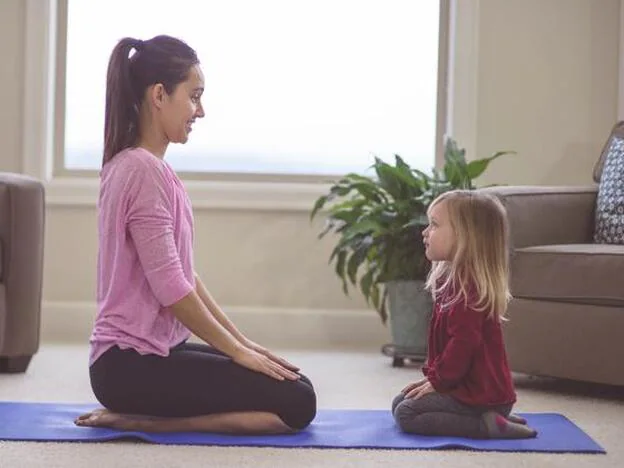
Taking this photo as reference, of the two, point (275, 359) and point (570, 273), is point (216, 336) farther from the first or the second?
point (570, 273)

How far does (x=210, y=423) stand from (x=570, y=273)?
3.87 ft

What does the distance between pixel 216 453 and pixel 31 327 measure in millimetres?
1313

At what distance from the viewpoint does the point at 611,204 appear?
11.3 feet

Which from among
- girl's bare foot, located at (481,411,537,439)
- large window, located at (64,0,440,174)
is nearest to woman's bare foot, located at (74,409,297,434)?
Answer: girl's bare foot, located at (481,411,537,439)

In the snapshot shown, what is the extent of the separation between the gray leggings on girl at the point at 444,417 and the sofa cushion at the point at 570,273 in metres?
0.72

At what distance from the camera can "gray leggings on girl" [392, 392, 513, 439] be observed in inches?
95.3

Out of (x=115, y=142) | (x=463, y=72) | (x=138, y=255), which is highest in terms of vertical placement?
(x=463, y=72)

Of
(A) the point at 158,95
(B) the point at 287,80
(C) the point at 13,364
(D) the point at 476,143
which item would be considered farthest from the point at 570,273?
(B) the point at 287,80

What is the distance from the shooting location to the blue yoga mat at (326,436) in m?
2.29

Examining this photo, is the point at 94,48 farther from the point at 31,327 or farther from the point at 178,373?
the point at 178,373

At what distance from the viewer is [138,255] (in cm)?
235

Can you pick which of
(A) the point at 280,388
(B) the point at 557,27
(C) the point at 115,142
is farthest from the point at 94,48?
(A) the point at 280,388

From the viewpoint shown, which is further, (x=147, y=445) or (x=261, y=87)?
(x=261, y=87)

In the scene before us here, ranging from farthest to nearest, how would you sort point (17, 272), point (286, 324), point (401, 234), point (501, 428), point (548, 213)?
point (286, 324) → point (401, 234) → point (548, 213) → point (17, 272) → point (501, 428)
